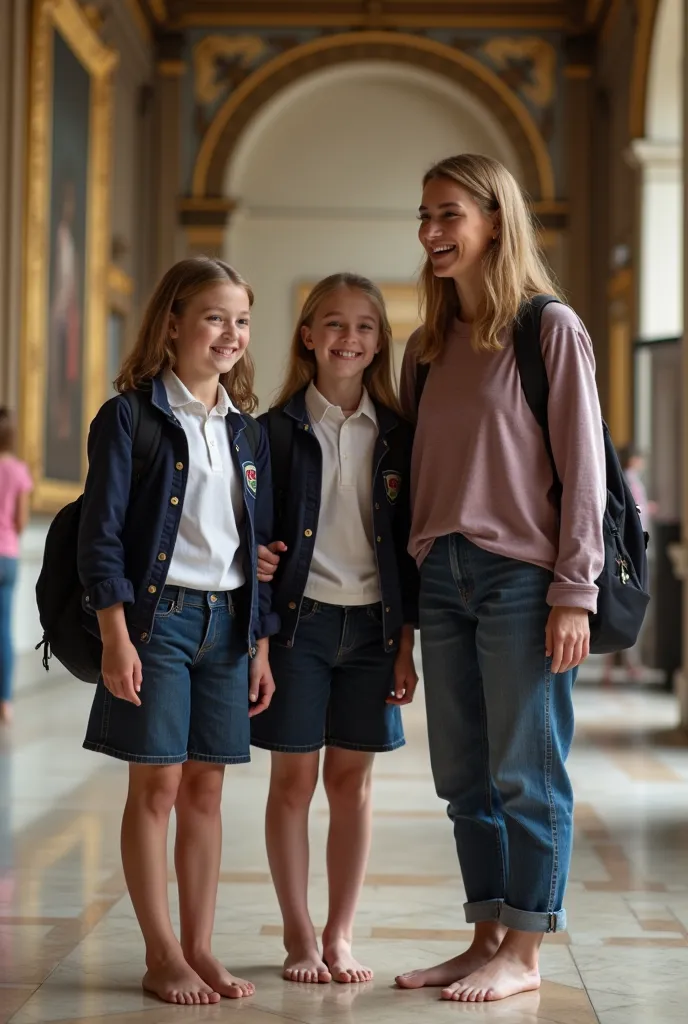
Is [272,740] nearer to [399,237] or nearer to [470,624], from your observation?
[470,624]

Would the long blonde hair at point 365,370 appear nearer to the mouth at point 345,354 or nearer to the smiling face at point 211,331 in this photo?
the mouth at point 345,354

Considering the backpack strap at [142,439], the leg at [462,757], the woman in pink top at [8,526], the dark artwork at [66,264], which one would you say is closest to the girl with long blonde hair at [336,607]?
the leg at [462,757]

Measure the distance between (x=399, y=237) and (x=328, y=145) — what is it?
3.90ft

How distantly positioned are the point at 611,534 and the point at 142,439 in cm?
99

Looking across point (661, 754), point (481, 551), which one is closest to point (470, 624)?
point (481, 551)

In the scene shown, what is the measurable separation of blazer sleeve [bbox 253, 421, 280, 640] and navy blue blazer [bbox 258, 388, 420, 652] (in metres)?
0.03

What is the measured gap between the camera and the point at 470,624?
307cm

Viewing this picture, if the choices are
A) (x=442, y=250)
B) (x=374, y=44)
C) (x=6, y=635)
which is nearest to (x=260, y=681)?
(x=442, y=250)

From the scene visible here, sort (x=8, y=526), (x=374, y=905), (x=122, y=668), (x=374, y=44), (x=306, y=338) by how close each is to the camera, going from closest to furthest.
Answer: (x=122, y=668) < (x=306, y=338) < (x=374, y=905) < (x=8, y=526) < (x=374, y=44)

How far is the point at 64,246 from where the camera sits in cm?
1066

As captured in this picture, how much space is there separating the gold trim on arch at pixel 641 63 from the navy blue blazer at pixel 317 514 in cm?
926

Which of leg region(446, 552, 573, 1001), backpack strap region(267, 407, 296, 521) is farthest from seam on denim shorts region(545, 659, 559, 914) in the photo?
backpack strap region(267, 407, 296, 521)

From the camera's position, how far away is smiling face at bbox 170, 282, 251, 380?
308 centimetres

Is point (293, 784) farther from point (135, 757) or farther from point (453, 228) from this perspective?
point (453, 228)
